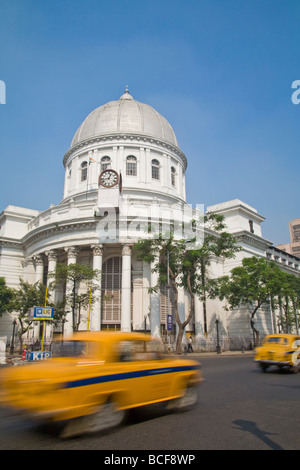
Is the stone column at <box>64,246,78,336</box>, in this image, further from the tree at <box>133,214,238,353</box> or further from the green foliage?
the green foliage

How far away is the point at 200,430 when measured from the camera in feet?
21.2

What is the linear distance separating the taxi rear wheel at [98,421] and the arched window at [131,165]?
40438 millimetres

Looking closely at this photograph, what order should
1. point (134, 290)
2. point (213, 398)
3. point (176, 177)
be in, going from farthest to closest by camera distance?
point (176, 177) < point (134, 290) < point (213, 398)

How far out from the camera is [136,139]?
4641 centimetres

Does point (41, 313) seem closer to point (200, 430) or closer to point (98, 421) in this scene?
point (98, 421)

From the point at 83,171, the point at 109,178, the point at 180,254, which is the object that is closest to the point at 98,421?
the point at 180,254

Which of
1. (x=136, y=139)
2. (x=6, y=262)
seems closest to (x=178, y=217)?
(x=136, y=139)

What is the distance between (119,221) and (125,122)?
61.1ft

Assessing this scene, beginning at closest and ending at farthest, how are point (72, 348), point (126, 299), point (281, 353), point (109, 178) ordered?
point (72, 348), point (281, 353), point (126, 299), point (109, 178)

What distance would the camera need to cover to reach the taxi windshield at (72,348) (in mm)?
6863

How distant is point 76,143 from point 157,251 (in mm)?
23591

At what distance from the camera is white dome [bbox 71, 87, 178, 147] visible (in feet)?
156
